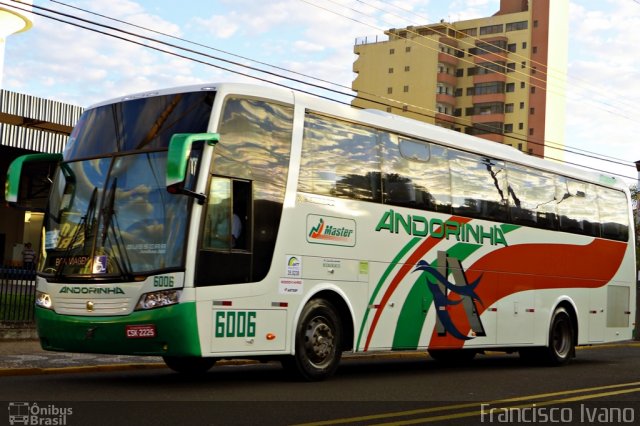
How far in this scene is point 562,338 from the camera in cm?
1933

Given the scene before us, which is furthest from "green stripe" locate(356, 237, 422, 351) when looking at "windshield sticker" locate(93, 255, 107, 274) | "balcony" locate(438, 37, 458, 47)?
"balcony" locate(438, 37, 458, 47)

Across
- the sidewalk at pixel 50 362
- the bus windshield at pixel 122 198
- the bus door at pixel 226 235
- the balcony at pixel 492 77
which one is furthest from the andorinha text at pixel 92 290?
the balcony at pixel 492 77

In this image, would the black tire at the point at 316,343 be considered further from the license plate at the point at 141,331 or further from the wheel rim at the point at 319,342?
the license plate at the point at 141,331

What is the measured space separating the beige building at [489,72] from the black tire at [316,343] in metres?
92.5

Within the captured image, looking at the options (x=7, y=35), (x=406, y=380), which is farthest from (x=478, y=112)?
(x=406, y=380)

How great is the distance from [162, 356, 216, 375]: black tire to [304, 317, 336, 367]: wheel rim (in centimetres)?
173

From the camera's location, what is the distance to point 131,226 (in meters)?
12.0

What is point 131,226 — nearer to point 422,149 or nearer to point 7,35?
point 422,149

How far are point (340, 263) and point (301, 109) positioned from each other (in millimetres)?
2268

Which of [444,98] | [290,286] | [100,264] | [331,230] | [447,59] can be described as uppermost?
[447,59]

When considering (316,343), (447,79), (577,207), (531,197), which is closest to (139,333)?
(316,343)

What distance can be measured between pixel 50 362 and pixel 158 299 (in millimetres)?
4523

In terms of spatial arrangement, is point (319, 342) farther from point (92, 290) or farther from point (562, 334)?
point (562, 334)

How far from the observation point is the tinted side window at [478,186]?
646 inches
